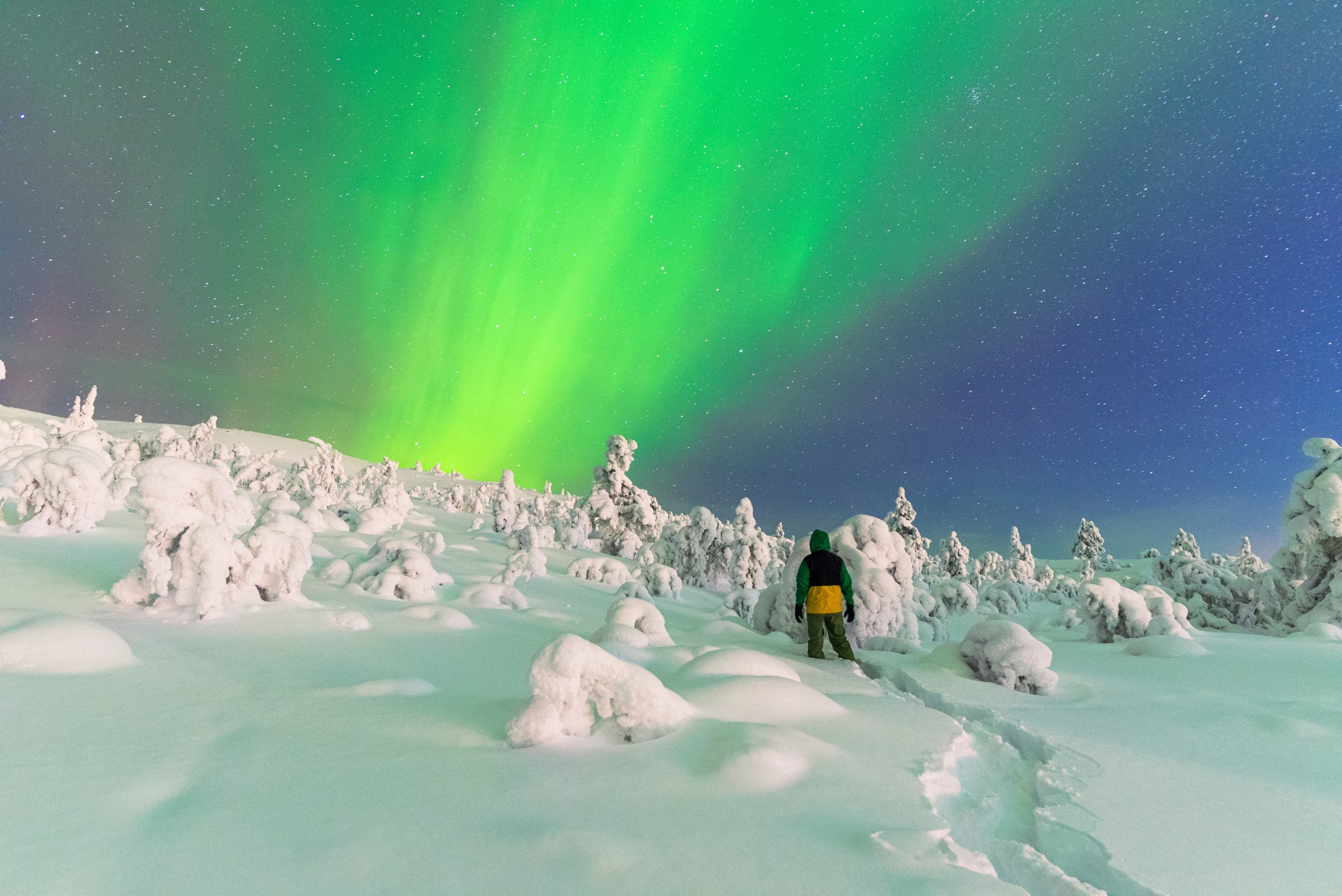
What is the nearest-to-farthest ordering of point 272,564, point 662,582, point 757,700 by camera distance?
point 757,700
point 272,564
point 662,582

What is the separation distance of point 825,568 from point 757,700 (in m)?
4.60

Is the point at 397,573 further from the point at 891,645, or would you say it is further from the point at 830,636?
the point at 891,645

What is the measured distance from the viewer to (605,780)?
3160 millimetres

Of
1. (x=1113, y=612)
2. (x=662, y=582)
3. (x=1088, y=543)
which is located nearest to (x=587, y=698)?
(x=1113, y=612)

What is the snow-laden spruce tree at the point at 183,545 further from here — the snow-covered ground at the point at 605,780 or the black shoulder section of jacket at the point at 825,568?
the black shoulder section of jacket at the point at 825,568

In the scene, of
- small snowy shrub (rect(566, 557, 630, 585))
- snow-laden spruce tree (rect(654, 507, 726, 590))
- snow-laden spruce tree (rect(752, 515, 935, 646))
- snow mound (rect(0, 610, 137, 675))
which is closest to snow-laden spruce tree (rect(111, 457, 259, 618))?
snow mound (rect(0, 610, 137, 675))

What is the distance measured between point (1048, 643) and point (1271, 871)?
11.4 meters

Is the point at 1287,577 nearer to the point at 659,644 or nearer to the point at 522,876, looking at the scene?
the point at 659,644

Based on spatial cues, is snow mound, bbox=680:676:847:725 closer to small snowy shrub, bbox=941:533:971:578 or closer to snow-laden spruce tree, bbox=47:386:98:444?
small snowy shrub, bbox=941:533:971:578

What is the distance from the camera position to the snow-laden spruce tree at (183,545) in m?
7.03

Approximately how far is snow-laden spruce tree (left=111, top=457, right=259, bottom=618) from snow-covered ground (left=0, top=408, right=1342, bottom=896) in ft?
1.43

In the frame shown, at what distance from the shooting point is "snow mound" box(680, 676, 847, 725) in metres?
4.29

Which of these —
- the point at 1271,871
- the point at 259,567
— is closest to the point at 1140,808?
the point at 1271,871

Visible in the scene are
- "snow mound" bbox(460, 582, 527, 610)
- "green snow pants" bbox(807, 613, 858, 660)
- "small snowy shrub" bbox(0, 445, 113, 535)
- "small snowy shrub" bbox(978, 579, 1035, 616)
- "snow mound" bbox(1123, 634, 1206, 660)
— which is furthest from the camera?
"small snowy shrub" bbox(978, 579, 1035, 616)
